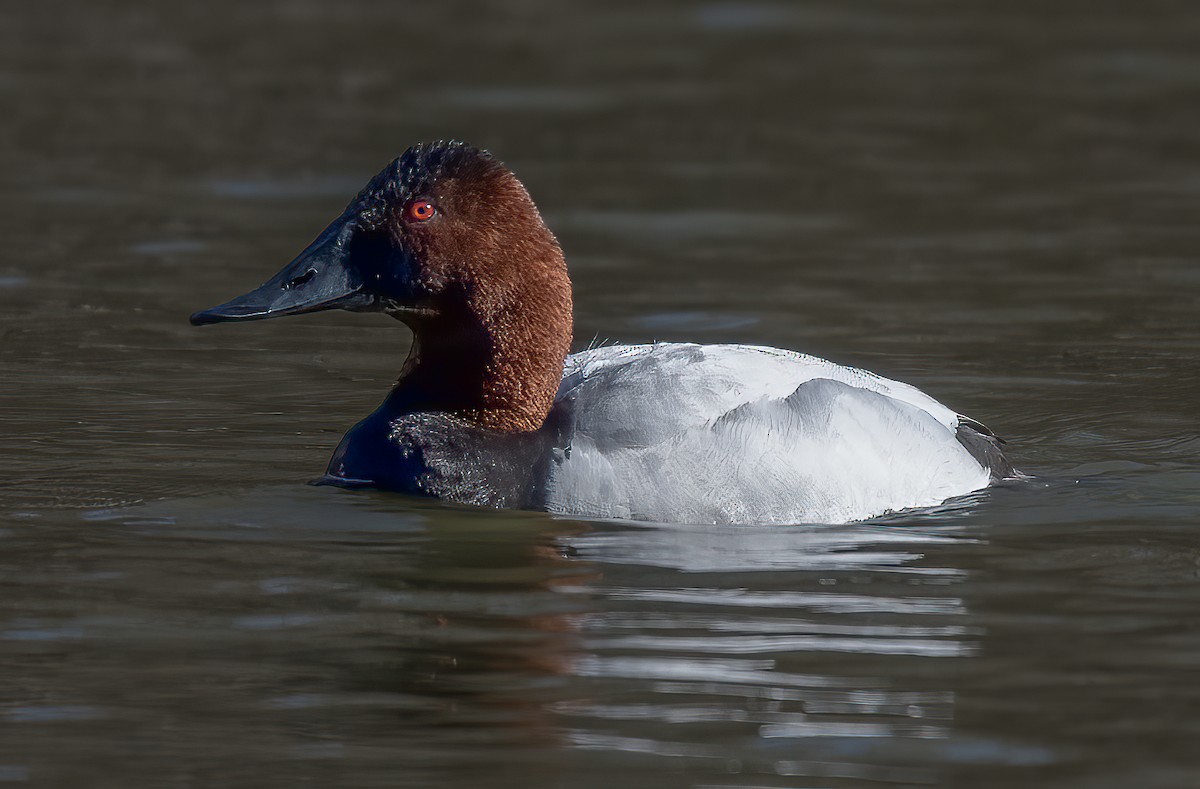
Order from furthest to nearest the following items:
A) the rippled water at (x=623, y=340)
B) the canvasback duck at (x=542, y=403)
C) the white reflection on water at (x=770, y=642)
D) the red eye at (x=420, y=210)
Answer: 1. the red eye at (x=420, y=210)
2. the canvasback duck at (x=542, y=403)
3. the rippled water at (x=623, y=340)
4. the white reflection on water at (x=770, y=642)

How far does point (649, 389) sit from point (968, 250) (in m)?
4.95

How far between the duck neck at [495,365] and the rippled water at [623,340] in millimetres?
399

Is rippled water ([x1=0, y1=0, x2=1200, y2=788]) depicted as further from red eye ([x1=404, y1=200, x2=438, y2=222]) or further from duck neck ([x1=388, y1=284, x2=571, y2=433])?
red eye ([x1=404, y1=200, x2=438, y2=222])

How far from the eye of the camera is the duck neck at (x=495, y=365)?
6855 mm

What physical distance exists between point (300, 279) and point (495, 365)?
2.33 feet

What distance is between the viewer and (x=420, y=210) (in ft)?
22.3

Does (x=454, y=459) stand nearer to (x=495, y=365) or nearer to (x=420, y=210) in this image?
(x=495, y=365)

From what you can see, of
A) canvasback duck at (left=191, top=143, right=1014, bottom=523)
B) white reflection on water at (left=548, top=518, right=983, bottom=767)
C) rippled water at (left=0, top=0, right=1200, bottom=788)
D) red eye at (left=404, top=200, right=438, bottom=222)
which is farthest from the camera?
red eye at (left=404, top=200, right=438, bottom=222)

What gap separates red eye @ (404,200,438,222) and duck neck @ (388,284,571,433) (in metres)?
0.31

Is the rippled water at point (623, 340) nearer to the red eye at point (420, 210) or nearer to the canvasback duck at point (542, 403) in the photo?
the canvasback duck at point (542, 403)

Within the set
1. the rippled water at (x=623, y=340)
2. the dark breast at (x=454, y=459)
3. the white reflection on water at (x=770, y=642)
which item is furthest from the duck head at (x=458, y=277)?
the white reflection on water at (x=770, y=642)

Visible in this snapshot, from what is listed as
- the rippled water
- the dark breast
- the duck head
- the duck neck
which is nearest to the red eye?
the duck head

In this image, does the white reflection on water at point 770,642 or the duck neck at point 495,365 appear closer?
the white reflection on water at point 770,642

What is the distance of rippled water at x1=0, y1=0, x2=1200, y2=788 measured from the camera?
189 inches
